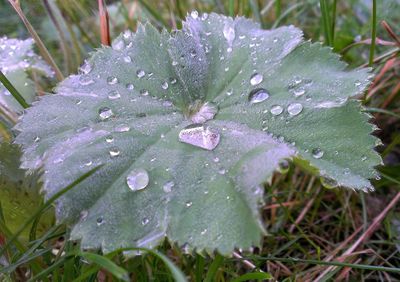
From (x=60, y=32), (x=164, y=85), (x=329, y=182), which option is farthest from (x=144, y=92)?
(x=60, y=32)

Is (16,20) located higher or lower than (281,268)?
higher

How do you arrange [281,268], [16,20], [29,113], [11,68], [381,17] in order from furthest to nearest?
[16,20], [381,17], [11,68], [281,268], [29,113]

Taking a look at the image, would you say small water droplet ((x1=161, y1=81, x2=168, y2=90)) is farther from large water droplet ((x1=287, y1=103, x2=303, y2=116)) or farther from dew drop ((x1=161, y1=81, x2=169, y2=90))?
large water droplet ((x1=287, y1=103, x2=303, y2=116))

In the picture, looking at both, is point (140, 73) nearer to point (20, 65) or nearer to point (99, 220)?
point (99, 220)

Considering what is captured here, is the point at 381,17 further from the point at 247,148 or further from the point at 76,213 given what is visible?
the point at 76,213

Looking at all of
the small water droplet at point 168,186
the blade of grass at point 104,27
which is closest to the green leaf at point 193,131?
the small water droplet at point 168,186

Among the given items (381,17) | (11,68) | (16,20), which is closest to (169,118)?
(11,68)
